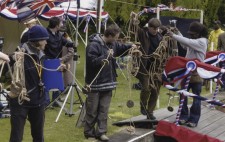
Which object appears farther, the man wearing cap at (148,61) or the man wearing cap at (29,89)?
the man wearing cap at (148,61)

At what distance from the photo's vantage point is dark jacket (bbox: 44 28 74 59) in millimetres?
7996

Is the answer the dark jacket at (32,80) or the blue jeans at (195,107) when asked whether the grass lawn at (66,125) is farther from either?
the dark jacket at (32,80)

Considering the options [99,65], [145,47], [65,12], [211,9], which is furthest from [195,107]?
[211,9]

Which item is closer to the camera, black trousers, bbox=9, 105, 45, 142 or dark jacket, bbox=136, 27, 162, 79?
black trousers, bbox=9, 105, 45, 142

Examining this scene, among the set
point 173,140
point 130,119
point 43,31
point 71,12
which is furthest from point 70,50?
point 71,12

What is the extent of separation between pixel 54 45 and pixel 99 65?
2.14 m

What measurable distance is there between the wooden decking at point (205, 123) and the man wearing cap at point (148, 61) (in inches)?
12.3

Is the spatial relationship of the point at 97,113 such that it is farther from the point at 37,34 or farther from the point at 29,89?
the point at 37,34

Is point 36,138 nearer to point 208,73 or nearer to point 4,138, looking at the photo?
point 4,138

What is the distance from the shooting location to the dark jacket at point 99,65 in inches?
241

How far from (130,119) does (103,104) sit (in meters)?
1.36

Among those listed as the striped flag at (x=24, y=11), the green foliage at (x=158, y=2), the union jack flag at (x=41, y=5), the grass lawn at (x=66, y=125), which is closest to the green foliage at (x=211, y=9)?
the green foliage at (x=158, y=2)

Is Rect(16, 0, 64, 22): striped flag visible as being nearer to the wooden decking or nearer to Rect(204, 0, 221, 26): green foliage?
the wooden decking

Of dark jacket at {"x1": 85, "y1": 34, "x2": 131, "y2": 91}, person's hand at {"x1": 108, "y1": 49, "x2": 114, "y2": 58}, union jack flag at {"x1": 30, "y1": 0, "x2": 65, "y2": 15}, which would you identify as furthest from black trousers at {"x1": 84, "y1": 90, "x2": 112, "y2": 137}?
Result: union jack flag at {"x1": 30, "y1": 0, "x2": 65, "y2": 15}
